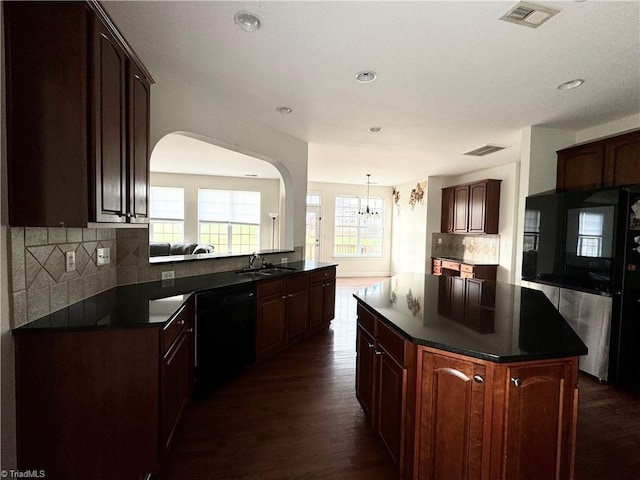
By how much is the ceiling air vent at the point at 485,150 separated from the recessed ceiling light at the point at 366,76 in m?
2.57

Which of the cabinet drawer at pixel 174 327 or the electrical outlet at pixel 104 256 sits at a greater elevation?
the electrical outlet at pixel 104 256

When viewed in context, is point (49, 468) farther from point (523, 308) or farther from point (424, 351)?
point (523, 308)

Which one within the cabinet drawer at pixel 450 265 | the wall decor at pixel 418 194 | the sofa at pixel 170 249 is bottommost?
the cabinet drawer at pixel 450 265

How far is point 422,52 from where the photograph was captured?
2020mm

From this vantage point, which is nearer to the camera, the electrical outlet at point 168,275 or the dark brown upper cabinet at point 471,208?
the electrical outlet at point 168,275

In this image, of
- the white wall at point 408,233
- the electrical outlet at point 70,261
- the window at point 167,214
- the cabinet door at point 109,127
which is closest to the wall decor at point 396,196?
the white wall at point 408,233

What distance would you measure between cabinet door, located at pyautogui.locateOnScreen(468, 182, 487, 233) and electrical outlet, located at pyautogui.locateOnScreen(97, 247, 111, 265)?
18.0 ft

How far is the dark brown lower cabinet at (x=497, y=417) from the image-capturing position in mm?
1278

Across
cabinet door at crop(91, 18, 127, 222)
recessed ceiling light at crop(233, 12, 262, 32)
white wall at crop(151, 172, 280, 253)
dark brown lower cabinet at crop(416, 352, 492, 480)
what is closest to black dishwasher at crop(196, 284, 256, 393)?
cabinet door at crop(91, 18, 127, 222)

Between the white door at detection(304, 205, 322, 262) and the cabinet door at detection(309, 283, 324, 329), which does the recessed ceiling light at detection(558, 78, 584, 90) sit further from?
the white door at detection(304, 205, 322, 262)

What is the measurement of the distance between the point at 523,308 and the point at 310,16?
85.1 inches

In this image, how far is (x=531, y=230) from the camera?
11.1 ft

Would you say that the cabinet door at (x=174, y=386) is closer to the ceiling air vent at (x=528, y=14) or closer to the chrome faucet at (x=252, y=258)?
the chrome faucet at (x=252, y=258)

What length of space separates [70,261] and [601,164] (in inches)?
178
